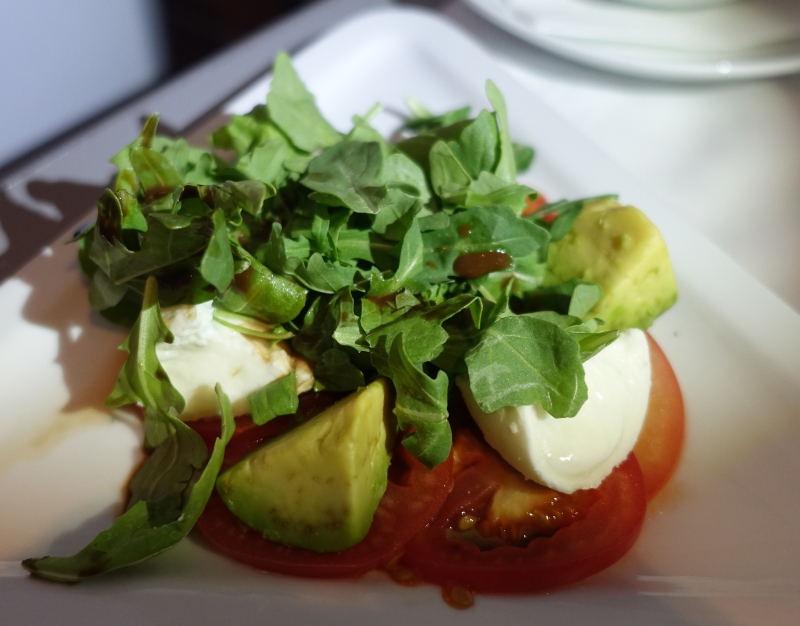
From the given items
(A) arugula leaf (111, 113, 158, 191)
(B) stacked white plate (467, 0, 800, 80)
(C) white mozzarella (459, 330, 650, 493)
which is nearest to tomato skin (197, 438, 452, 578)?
(C) white mozzarella (459, 330, 650, 493)

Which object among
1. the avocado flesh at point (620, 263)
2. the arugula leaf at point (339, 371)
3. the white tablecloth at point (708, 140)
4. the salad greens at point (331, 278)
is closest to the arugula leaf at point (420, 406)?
the salad greens at point (331, 278)

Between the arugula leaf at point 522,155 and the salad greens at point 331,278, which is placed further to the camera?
the arugula leaf at point 522,155

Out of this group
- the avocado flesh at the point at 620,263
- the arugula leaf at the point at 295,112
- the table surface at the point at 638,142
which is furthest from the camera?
the table surface at the point at 638,142

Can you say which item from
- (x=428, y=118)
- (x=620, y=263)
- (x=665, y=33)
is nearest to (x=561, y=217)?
(x=620, y=263)

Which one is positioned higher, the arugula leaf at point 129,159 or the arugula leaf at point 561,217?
the arugula leaf at point 129,159

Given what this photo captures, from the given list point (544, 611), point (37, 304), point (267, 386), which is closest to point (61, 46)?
point (37, 304)

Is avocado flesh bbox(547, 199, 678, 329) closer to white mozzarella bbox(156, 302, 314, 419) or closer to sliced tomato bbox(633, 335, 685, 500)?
sliced tomato bbox(633, 335, 685, 500)

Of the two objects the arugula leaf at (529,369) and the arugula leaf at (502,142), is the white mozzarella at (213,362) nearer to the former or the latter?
the arugula leaf at (529,369)
